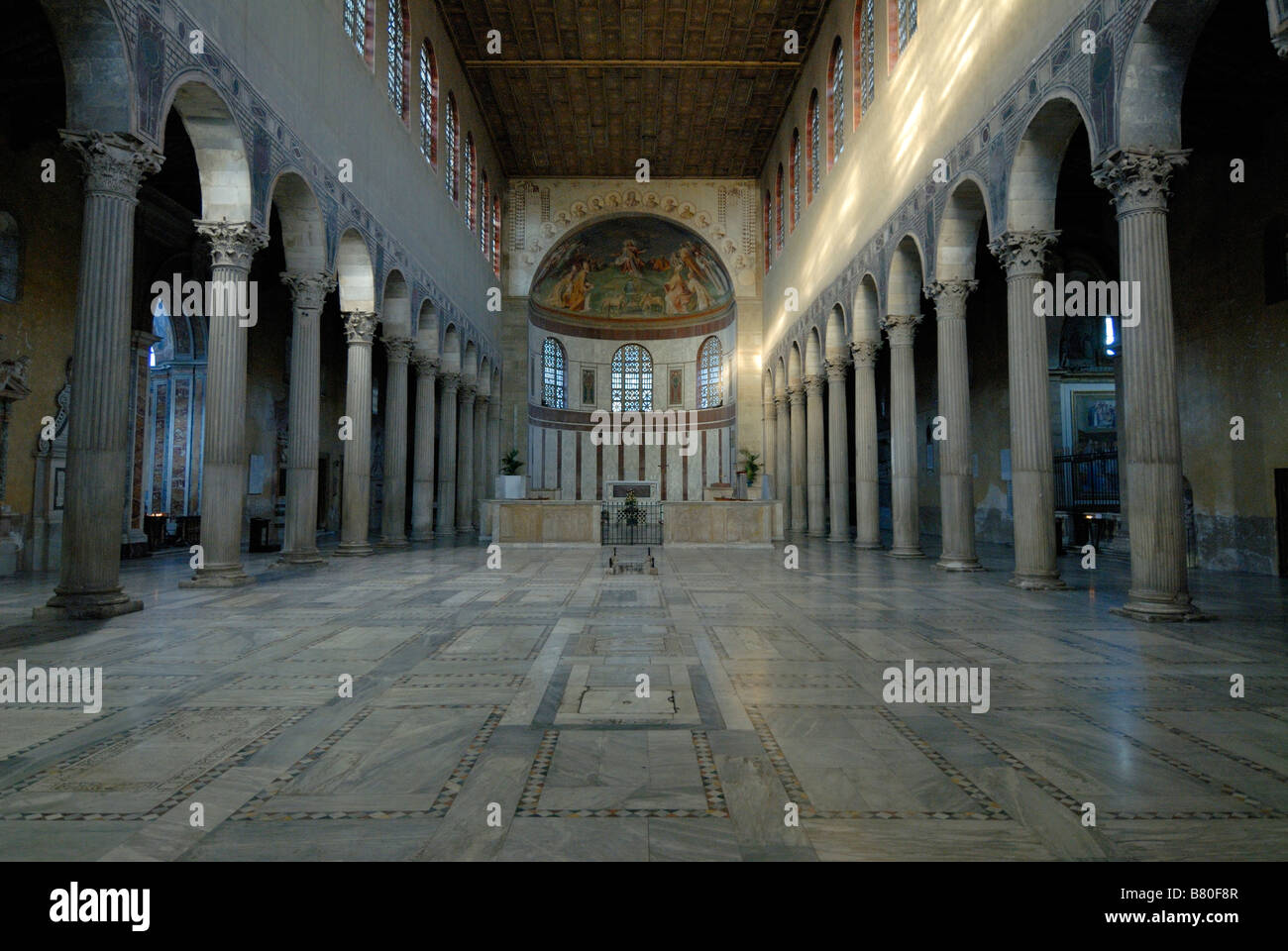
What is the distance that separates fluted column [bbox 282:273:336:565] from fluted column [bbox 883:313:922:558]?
12185mm

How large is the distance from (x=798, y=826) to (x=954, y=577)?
10900 millimetres

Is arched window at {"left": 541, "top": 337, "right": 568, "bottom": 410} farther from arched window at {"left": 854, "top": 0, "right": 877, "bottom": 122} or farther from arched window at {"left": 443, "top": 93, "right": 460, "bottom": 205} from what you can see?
arched window at {"left": 854, "top": 0, "right": 877, "bottom": 122}

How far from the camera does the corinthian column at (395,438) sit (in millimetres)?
21000

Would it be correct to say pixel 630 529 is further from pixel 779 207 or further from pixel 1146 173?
pixel 1146 173

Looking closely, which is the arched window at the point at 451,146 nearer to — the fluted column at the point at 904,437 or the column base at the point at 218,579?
the fluted column at the point at 904,437

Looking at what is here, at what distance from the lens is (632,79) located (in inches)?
1080

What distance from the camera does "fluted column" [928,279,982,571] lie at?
14.1m

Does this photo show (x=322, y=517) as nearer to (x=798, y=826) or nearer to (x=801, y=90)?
(x=801, y=90)

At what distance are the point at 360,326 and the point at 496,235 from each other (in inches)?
672

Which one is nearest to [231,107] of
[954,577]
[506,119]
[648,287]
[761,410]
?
[954,577]

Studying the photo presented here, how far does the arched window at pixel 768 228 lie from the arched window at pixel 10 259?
26363mm

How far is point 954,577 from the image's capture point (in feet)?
43.2

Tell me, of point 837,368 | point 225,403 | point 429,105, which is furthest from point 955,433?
point 429,105

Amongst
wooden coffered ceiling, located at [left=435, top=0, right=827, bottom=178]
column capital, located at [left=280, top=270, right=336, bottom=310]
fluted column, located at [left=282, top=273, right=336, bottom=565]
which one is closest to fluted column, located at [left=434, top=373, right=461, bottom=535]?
fluted column, located at [left=282, top=273, right=336, bottom=565]
